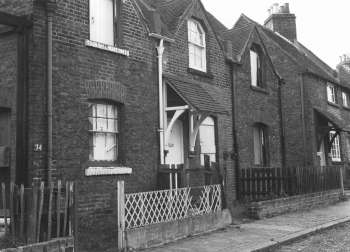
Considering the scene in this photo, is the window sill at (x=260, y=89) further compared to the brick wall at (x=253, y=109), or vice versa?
the window sill at (x=260, y=89)

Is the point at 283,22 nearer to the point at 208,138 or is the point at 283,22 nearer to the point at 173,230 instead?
the point at 208,138

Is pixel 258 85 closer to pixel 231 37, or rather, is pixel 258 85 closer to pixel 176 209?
pixel 231 37

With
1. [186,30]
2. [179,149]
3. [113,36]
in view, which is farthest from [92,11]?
[179,149]

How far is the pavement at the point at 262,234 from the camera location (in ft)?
29.6

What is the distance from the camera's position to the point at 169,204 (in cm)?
989

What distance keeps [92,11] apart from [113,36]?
0.80 m

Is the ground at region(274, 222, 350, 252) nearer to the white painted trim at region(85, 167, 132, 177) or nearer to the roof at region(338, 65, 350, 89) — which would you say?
the white painted trim at region(85, 167, 132, 177)

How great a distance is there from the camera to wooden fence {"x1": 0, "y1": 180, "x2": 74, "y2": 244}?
23.7 feet

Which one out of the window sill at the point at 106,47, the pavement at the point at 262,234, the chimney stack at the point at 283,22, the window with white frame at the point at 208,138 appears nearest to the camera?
the pavement at the point at 262,234

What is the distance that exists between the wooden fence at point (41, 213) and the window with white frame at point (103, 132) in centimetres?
284

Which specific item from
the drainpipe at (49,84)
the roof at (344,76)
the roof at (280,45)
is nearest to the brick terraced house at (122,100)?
the drainpipe at (49,84)

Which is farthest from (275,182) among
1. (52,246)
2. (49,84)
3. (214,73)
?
(52,246)

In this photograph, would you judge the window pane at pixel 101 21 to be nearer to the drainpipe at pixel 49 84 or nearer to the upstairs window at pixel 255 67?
the drainpipe at pixel 49 84

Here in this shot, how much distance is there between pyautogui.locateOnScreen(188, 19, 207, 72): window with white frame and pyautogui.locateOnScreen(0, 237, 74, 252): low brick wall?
25.8ft
